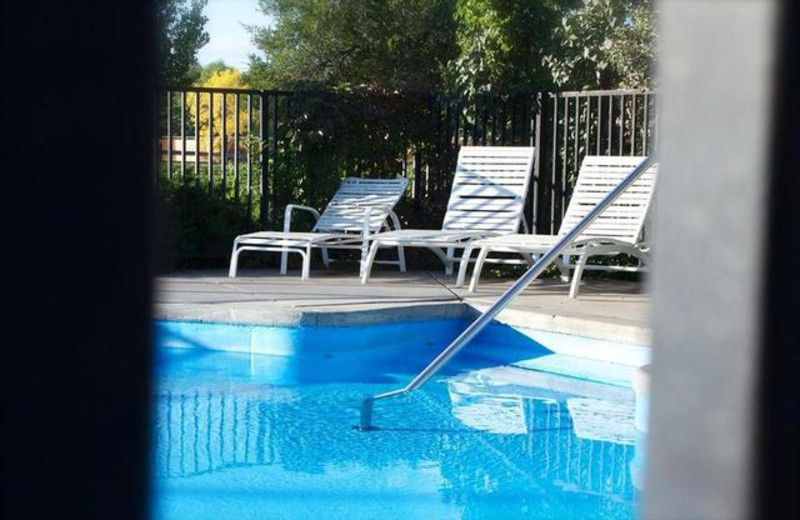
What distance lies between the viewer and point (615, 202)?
8180mm

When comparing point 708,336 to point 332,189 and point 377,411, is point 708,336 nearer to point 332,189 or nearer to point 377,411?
point 377,411

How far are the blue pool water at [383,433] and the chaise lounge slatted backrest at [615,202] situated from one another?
4.27 ft

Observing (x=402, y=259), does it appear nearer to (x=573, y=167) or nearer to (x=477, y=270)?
(x=573, y=167)

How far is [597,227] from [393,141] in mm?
2694

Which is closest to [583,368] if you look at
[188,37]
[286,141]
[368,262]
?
[368,262]

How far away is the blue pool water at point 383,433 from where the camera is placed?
4.41 metres

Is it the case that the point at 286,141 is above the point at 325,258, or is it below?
above

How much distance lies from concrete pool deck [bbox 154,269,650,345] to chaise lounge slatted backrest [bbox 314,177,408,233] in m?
0.50

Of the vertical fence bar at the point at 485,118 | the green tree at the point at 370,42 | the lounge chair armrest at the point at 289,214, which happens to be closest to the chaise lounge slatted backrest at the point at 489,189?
the vertical fence bar at the point at 485,118

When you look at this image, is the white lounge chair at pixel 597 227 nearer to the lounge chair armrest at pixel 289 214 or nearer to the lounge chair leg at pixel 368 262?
the lounge chair leg at pixel 368 262

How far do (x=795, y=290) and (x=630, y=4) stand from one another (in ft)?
33.8

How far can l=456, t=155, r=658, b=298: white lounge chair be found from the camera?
24.6 feet

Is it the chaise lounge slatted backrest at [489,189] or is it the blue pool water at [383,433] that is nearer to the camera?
the blue pool water at [383,433]

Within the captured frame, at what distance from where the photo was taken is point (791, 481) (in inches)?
17.9
